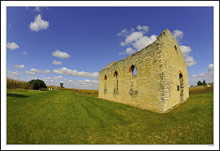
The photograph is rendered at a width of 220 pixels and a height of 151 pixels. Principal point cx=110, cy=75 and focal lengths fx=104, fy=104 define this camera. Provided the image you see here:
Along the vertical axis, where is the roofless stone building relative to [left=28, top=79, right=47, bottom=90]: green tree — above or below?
above

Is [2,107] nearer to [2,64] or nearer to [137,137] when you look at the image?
[2,64]

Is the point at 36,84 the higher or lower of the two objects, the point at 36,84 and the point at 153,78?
the lower

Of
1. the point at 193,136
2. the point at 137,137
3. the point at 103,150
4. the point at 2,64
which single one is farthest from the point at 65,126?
the point at 193,136

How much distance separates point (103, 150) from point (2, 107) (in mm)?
4681

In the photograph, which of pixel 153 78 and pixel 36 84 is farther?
pixel 36 84

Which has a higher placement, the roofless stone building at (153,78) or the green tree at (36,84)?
the roofless stone building at (153,78)

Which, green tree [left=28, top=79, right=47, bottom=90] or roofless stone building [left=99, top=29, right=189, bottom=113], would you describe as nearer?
roofless stone building [left=99, top=29, right=189, bottom=113]

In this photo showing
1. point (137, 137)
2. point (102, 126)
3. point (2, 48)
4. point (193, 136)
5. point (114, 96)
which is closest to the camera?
point (193, 136)

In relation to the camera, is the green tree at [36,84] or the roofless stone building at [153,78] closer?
the roofless stone building at [153,78]

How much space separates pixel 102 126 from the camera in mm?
5469

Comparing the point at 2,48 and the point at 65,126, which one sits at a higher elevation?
the point at 2,48

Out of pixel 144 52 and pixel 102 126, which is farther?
pixel 144 52

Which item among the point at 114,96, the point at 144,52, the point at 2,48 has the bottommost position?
the point at 114,96

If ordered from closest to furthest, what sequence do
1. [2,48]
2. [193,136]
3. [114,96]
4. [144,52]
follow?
1. [193,136]
2. [2,48]
3. [144,52]
4. [114,96]
